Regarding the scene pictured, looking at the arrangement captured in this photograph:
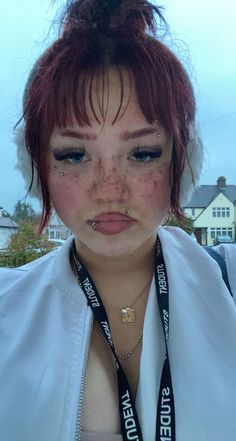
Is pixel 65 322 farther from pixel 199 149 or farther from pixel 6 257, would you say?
pixel 6 257

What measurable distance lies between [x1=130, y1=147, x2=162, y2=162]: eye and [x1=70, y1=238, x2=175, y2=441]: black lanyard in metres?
0.27

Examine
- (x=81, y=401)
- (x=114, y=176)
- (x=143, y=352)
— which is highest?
(x=114, y=176)

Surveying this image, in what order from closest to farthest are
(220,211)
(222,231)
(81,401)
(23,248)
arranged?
(81,401) → (23,248) → (222,231) → (220,211)

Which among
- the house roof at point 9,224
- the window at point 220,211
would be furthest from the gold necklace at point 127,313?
the window at point 220,211

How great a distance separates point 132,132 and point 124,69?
0.53ft

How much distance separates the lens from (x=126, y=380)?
3.89 feet

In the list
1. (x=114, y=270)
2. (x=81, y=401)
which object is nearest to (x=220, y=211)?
(x=114, y=270)

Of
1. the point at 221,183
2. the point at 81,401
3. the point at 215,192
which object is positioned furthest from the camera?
the point at 215,192

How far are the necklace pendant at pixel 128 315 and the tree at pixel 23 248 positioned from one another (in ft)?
25.7

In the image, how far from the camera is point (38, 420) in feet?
3.64

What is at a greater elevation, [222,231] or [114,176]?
[222,231]

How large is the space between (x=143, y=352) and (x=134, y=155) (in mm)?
476

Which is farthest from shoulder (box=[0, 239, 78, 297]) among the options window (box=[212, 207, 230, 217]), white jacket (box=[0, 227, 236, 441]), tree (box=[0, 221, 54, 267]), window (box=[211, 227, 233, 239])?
window (box=[212, 207, 230, 217])

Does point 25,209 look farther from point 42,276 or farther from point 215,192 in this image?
point 215,192
